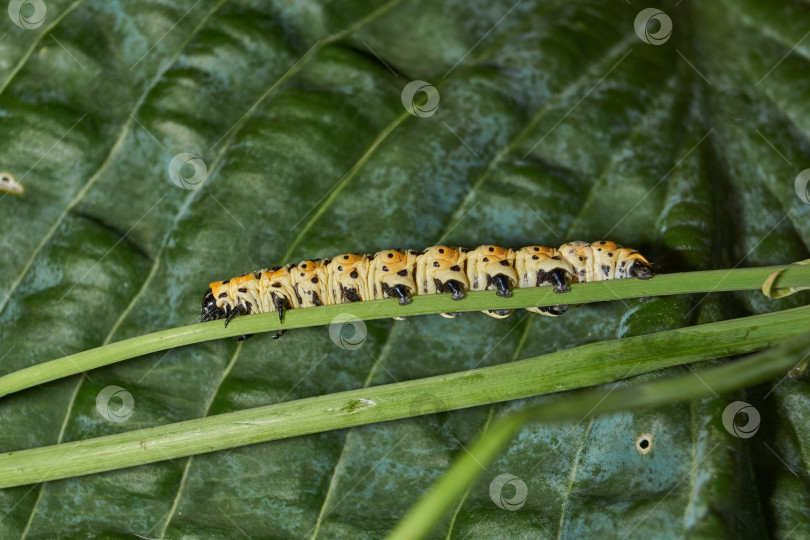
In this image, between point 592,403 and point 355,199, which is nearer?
point 592,403

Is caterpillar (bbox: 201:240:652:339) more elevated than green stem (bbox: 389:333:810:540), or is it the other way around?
caterpillar (bbox: 201:240:652:339)

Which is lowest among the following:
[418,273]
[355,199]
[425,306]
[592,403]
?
[592,403]

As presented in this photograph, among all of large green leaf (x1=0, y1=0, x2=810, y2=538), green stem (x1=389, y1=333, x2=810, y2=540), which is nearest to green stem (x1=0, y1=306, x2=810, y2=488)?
green stem (x1=389, y1=333, x2=810, y2=540)

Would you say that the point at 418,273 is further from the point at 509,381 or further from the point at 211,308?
the point at 211,308

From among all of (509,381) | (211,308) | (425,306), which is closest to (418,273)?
(425,306)

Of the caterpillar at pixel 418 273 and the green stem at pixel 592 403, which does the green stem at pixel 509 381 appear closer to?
the green stem at pixel 592 403

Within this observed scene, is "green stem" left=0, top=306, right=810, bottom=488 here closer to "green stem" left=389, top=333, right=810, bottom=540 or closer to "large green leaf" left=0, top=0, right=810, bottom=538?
"green stem" left=389, top=333, right=810, bottom=540

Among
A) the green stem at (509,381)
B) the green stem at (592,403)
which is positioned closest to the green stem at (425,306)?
the green stem at (509,381)
